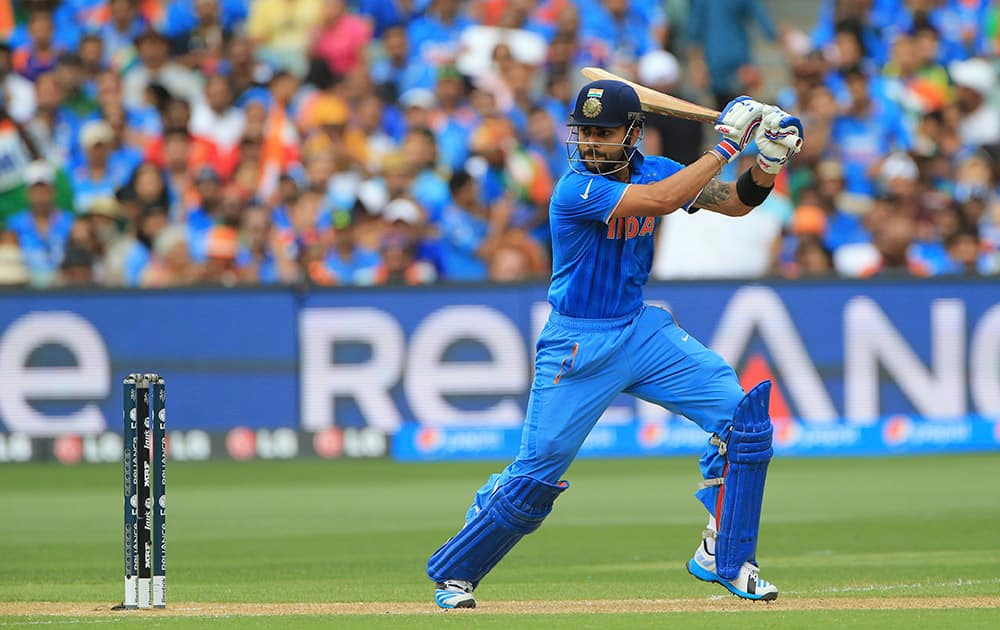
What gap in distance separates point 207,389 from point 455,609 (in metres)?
8.10

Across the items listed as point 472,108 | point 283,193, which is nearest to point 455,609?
point 283,193

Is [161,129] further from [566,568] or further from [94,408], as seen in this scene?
[566,568]

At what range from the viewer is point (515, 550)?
10266 millimetres

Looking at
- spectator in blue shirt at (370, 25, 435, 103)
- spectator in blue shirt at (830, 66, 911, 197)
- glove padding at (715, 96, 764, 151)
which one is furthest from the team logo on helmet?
spectator in blue shirt at (370, 25, 435, 103)

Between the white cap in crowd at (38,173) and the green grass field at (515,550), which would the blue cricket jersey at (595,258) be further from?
the white cap in crowd at (38,173)

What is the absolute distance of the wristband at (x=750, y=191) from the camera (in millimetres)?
7414

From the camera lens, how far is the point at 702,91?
58.9 ft

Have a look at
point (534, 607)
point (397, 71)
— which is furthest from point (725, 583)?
point (397, 71)

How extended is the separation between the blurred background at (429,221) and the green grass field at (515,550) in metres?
0.54

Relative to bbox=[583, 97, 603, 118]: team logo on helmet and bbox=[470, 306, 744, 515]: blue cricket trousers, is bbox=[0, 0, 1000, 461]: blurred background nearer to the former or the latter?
bbox=[470, 306, 744, 515]: blue cricket trousers

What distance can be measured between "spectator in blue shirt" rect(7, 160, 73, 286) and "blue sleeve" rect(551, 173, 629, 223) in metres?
9.58

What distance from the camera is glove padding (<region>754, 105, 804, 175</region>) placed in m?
7.20

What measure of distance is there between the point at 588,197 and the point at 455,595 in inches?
68.1

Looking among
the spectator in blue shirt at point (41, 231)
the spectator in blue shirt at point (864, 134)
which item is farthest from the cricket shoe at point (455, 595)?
the spectator in blue shirt at point (864, 134)
